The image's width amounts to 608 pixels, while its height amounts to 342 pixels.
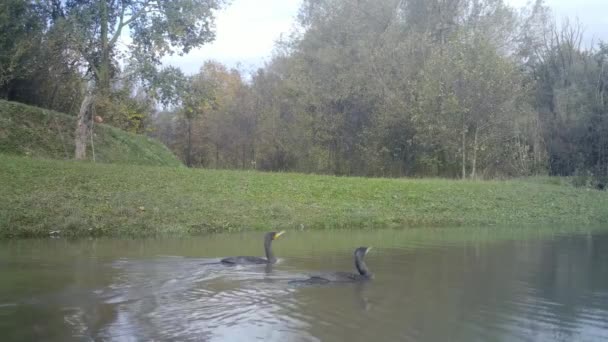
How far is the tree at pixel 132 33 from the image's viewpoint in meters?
30.5

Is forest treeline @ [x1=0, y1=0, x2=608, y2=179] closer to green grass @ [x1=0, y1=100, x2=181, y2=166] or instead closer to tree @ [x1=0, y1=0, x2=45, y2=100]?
tree @ [x1=0, y1=0, x2=45, y2=100]

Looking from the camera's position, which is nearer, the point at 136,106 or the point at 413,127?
the point at 136,106

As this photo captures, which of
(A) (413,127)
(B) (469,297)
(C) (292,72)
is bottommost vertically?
(B) (469,297)

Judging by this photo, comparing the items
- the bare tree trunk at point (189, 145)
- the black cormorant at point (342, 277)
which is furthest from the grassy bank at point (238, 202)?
the bare tree trunk at point (189, 145)

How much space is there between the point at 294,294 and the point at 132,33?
23686 millimetres

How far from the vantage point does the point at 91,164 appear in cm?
2761

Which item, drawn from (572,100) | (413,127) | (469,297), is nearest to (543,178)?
(572,100)

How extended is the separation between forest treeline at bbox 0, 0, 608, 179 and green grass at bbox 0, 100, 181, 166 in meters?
2.01

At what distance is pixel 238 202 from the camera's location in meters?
24.4

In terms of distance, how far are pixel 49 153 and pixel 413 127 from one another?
70.3 feet

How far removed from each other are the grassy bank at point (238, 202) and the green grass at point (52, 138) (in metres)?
6.00

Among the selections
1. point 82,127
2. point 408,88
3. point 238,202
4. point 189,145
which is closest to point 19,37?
point 82,127

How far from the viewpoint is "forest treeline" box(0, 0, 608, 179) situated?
34.9m

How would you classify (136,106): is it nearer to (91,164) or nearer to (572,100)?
(91,164)
